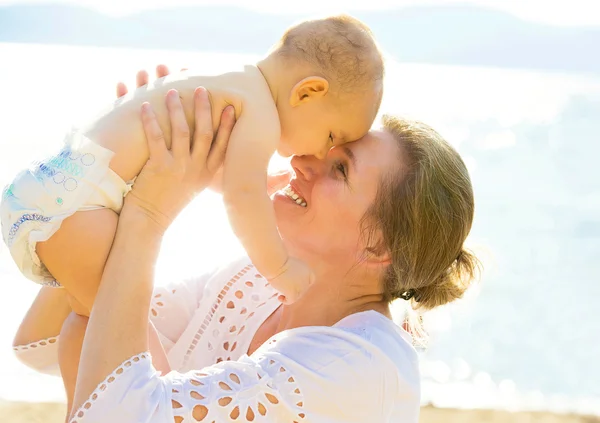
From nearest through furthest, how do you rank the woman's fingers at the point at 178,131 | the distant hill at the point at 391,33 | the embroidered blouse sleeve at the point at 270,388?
the embroidered blouse sleeve at the point at 270,388 < the woman's fingers at the point at 178,131 < the distant hill at the point at 391,33

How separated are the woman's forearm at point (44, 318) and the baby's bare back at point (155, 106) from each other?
0.82m

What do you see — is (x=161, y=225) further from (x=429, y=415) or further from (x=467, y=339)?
(x=467, y=339)

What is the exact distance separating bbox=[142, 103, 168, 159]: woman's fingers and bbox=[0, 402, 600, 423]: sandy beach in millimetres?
3505

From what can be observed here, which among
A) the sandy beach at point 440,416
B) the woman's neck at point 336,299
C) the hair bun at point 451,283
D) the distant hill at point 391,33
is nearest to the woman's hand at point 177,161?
the woman's neck at point 336,299

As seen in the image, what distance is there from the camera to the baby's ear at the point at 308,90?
6.89 feet

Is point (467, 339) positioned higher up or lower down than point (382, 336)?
lower down

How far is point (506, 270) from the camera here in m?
8.04

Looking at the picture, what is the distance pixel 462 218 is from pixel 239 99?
769 mm

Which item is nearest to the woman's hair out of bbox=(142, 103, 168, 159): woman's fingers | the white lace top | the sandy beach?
the white lace top

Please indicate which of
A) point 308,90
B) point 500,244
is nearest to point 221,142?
point 308,90

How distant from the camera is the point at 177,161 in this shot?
6.21 ft

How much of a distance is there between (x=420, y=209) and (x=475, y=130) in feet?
39.9

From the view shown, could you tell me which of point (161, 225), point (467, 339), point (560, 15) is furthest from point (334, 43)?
point (560, 15)

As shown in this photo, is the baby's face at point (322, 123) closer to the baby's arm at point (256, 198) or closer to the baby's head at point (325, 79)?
the baby's head at point (325, 79)
